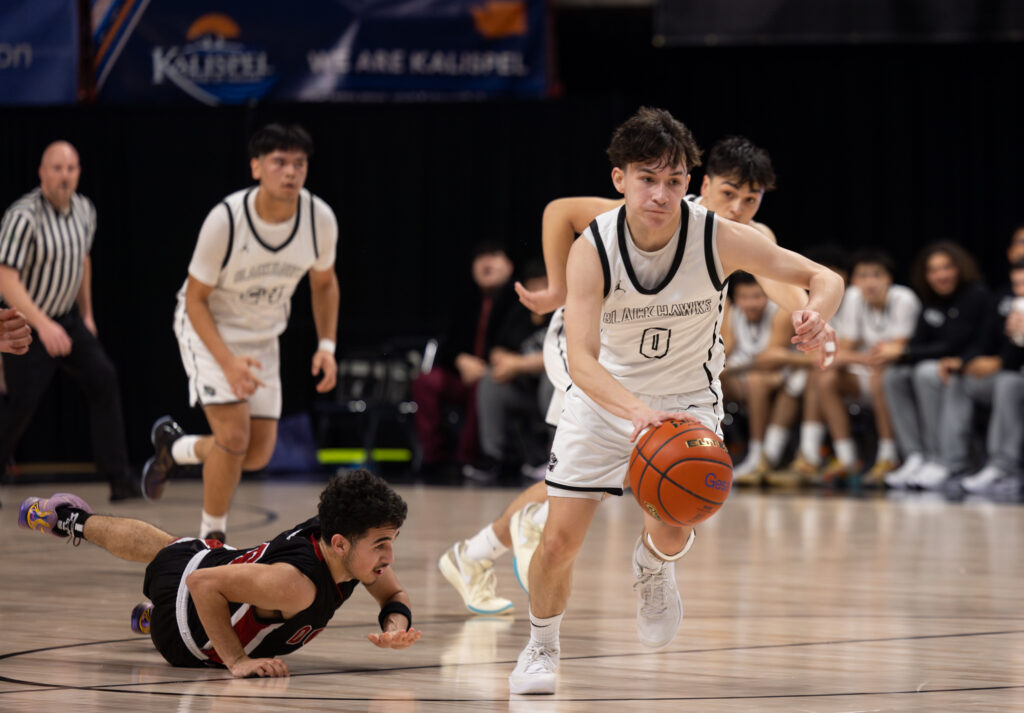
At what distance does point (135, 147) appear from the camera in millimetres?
10352

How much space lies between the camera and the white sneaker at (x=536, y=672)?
10.3 feet

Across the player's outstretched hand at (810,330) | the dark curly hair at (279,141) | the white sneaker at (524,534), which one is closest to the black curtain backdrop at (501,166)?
A: the dark curly hair at (279,141)

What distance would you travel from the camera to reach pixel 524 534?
14.2 feet

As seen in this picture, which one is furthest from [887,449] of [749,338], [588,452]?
[588,452]

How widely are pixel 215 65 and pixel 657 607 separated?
7.46 metres

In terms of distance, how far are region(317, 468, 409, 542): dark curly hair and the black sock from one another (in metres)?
0.97

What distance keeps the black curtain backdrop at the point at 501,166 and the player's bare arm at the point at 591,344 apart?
6.79 metres

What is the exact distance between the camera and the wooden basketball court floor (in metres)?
3.09

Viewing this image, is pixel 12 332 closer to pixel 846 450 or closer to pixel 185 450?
pixel 185 450

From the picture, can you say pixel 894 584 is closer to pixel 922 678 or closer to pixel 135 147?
pixel 922 678

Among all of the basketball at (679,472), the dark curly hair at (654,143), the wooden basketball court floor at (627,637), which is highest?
the dark curly hair at (654,143)

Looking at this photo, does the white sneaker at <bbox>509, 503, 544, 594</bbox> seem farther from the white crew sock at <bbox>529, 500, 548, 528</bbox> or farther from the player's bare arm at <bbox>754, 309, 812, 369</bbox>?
the player's bare arm at <bbox>754, 309, 812, 369</bbox>

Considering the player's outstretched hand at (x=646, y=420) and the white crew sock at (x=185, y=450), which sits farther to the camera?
the white crew sock at (x=185, y=450)

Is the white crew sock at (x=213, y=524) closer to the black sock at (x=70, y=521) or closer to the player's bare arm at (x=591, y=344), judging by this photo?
the black sock at (x=70, y=521)
